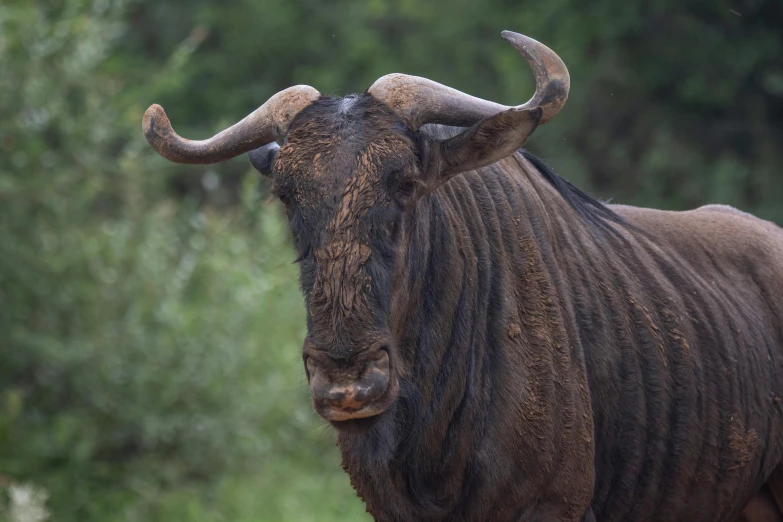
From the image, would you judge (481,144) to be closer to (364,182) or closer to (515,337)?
(364,182)

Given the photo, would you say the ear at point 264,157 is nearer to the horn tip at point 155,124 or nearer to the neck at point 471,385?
the horn tip at point 155,124

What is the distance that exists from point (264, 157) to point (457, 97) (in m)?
0.92

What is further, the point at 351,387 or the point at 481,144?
the point at 481,144

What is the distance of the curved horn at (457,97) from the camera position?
4395 millimetres

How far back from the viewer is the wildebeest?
13.8ft

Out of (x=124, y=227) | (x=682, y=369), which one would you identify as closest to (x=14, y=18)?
(x=124, y=227)

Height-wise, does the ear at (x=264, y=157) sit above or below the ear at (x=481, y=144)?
above

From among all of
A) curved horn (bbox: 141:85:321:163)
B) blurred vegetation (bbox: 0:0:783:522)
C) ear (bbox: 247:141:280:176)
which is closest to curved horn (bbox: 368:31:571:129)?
curved horn (bbox: 141:85:321:163)

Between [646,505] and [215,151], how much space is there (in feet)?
8.17

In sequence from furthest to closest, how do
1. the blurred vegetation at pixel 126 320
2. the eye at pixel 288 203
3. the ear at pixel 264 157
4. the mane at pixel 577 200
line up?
the blurred vegetation at pixel 126 320, the mane at pixel 577 200, the ear at pixel 264 157, the eye at pixel 288 203

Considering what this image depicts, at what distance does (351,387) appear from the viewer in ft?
13.1

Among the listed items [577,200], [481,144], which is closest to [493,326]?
[481,144]

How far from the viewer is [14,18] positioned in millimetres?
8875

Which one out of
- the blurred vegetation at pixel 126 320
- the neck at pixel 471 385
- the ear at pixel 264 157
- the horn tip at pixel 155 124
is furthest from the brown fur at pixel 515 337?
the blurred vegetation at pixel 126 320
